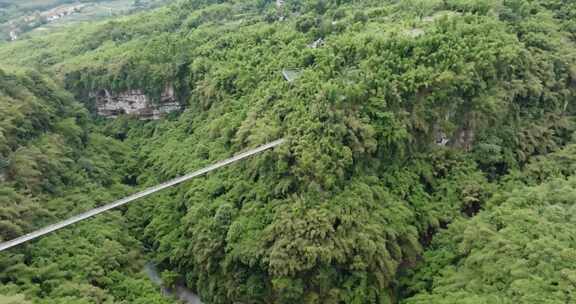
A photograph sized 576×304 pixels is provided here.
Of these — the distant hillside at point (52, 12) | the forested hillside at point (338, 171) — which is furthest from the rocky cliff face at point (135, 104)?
the distant hillside at point (52, 12)

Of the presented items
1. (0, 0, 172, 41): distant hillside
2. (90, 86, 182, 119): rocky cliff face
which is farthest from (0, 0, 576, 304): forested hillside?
(0, 0, 172, 41): distant hillside

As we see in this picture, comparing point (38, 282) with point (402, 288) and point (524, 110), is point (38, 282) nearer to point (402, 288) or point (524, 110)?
point (402, 288)

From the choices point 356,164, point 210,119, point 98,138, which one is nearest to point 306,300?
point 356,164

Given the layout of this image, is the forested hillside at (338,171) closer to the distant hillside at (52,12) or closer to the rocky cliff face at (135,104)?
the rocky cliff face at (135,104)

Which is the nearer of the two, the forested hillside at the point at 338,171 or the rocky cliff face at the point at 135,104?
the forested hillside at the point at 338,171

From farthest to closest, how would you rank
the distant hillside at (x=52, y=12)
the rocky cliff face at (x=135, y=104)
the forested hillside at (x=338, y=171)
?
1. the distant hillside at (x=52, y=12)
2. the rocky cliff face at (x=135, y=104)
3. the forested hillside at (x=338, y=171)

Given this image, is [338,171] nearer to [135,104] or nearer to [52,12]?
[135,104]

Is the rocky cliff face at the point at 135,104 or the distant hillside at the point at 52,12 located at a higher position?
the rocky cliff face at the point at 135,104
